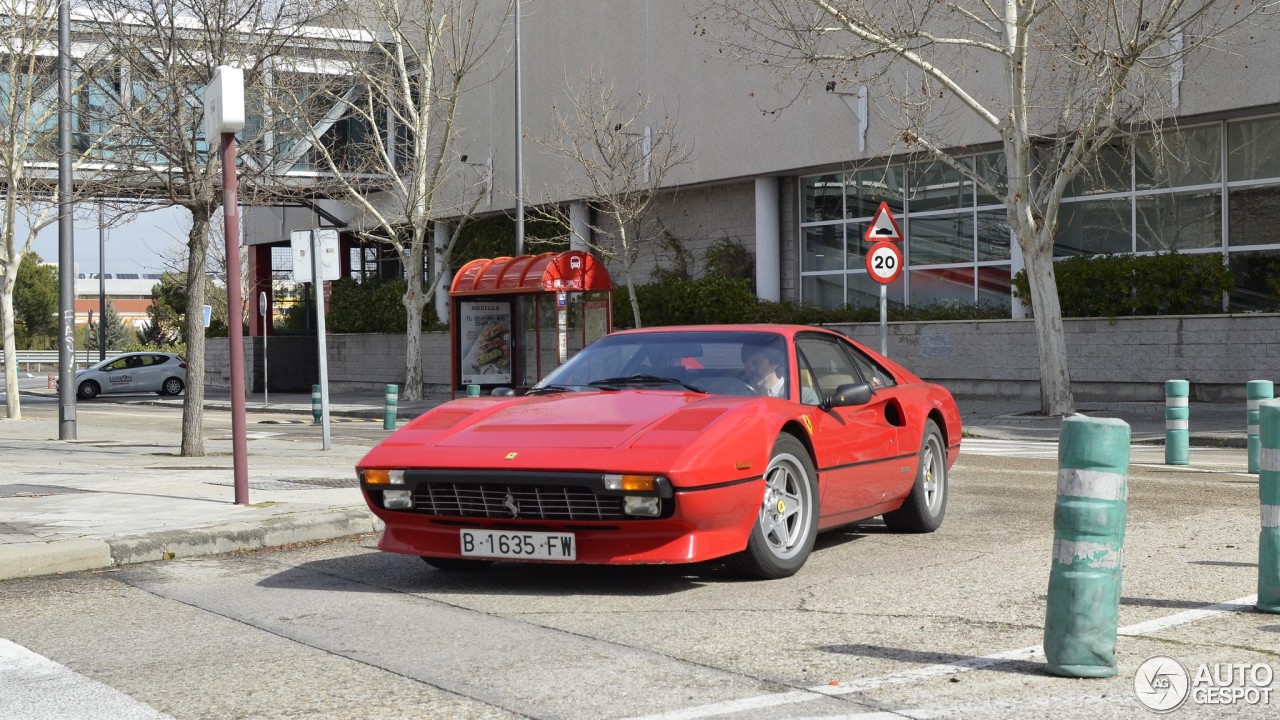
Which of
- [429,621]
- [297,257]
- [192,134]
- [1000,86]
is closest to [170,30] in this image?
[192,134]

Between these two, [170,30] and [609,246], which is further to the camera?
[609,246]

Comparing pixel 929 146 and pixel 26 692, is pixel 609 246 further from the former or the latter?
pixel 26 692

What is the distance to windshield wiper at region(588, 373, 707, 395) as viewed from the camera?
7543 mm

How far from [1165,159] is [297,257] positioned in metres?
14.7

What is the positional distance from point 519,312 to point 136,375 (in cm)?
2017

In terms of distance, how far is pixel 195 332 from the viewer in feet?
52.9

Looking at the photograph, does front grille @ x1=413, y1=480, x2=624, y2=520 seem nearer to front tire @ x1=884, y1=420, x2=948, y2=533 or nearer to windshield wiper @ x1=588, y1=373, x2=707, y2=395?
windshield wiper @ x1=588, y1=373, x2=707, y2=395

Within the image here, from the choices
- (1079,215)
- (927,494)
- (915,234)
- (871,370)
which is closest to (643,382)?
(871,370)

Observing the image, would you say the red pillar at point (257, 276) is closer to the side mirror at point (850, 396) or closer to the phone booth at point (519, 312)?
the phone booth at point (519, 312)

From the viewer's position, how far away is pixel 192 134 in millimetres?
16078

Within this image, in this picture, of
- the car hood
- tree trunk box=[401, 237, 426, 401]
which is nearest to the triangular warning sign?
the car hood

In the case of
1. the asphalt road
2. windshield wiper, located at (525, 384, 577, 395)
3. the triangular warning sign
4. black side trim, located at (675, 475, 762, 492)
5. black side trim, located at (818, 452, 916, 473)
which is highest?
the triangular warning sign

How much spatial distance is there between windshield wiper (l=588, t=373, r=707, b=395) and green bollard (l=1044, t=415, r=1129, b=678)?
9.25 feet

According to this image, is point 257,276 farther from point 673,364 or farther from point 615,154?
point 673,364
